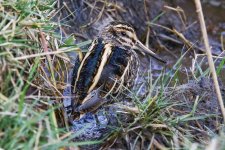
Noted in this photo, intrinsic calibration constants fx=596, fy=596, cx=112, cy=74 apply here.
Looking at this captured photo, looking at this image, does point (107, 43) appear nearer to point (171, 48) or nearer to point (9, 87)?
point (9, 87)

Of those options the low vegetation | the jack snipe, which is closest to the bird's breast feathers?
the jack snipe

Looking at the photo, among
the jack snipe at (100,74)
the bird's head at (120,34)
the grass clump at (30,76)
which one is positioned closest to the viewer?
the grass clump at (30,76)

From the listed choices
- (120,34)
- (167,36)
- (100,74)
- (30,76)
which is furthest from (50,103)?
(167,36)

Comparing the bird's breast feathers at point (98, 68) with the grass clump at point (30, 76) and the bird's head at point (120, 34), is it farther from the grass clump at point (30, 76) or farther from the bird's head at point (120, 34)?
the bird's head at point (120, 34)

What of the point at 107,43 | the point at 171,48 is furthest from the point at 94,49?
the point at 171,48

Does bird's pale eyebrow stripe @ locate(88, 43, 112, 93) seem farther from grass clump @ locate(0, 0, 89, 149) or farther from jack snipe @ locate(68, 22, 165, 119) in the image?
grass clump @ locate(0, 0, 89, 149)

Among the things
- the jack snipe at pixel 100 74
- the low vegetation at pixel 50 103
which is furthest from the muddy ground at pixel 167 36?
the jack snipe at pixel 100 74

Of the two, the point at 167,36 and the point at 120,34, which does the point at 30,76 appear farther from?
the point at 167,36
